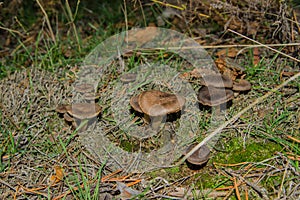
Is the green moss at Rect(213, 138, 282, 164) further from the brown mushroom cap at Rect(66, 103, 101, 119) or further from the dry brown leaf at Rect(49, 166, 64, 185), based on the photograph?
the dry brown leaf at Rect(49, 166, 64, 185)

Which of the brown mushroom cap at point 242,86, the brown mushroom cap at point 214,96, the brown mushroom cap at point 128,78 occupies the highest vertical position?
the brown mushroom cap at point 214,96

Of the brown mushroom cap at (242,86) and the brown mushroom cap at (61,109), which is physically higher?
the brown mushroom cap at (242,86)

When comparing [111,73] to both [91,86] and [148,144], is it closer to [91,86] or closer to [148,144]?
[91,86]

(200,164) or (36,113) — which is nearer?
(200,164)

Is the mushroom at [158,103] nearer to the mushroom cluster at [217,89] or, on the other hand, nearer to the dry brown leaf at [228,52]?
the mushroom cluster at [217,89]

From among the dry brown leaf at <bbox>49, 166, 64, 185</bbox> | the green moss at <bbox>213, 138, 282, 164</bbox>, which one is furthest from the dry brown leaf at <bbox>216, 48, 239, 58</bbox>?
the dry brown leaf at <bbox>49, 166, 64, 185</bbox>

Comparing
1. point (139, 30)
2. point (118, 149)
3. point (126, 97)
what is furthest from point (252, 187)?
point (139, 30)

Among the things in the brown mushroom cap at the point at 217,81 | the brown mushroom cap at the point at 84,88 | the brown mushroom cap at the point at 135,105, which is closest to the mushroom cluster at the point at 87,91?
the brown mushroom cap at the point at 84,88

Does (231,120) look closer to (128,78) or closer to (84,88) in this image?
(128,78)

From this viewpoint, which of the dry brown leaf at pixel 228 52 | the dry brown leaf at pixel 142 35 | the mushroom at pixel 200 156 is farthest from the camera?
the dry brown leaf at pixel 142 35
